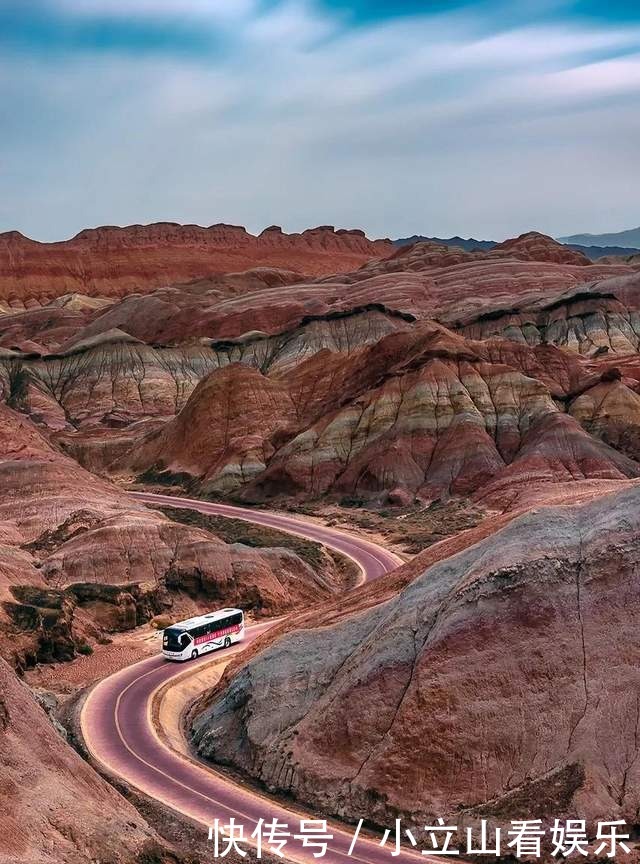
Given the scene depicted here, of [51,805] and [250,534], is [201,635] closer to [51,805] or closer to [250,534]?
[51,805]

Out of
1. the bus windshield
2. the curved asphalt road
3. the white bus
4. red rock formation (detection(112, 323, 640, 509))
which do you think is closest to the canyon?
red rock formation (detection(112, 323, 640, 509))

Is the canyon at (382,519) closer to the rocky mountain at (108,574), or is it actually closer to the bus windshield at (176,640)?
the rocky mountain at (108,574)

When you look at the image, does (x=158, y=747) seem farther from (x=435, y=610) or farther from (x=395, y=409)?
(x=395, y=409)

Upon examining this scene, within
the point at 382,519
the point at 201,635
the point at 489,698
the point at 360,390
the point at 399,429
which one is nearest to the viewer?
the point at 489,698

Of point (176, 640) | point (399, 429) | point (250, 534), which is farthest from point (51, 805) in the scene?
point (399, 429)

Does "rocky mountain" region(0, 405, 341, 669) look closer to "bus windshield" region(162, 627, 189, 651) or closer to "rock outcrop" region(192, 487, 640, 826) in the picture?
"bus windshield" region(162, 627, 189, 651)

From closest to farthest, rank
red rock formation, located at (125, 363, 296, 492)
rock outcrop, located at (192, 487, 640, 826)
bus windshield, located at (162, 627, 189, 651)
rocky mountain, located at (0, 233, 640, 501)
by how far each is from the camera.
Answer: rock outcrop, located at (192, 487, 640, 826)
bus windshield, located at (162, 627, 189, 651)
rocky mountain, located at (0, 233, 640, 501)
red rock formation, located at (125, 363, 296, 492)

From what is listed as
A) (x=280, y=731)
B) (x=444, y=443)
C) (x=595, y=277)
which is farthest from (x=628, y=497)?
(x=595, y=277)
